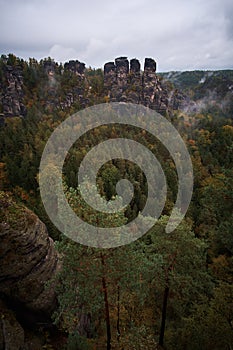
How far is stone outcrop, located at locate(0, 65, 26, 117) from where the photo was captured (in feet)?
211

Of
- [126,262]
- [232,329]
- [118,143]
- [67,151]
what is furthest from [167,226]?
[118,143]

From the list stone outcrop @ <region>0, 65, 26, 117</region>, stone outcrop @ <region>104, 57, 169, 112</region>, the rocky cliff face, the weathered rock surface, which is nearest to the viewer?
the weathered rock surface

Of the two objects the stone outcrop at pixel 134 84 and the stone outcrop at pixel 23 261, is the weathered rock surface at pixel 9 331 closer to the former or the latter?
the stone outcrop at pixel 23 261

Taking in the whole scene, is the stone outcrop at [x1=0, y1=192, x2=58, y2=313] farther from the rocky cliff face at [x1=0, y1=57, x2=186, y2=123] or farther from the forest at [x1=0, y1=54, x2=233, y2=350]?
the rocky cliff face at [x1=0, y1=57, x2=186, y2=123]

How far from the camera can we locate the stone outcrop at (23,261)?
1157 cm

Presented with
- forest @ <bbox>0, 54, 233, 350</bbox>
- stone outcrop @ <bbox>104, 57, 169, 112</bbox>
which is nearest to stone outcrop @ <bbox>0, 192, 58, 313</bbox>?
forest @ <bbox>0, 54, 233, 350</bbox>

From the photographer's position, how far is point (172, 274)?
429 inches

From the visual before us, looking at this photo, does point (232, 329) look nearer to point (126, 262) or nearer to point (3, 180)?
point (126, 262)

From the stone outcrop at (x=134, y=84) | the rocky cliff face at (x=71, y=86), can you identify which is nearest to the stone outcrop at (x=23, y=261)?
the rocky cliff face at (x=71, y=86)

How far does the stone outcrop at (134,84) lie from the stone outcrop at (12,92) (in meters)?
24.3

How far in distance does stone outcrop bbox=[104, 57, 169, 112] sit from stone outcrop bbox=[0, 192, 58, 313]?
6449 centimetres

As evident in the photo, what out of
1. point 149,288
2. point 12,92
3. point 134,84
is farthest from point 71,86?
point 149,288

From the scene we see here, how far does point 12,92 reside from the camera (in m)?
66.8

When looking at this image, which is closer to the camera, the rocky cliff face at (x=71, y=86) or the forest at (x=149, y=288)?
the forest at (x=149, y=288)
